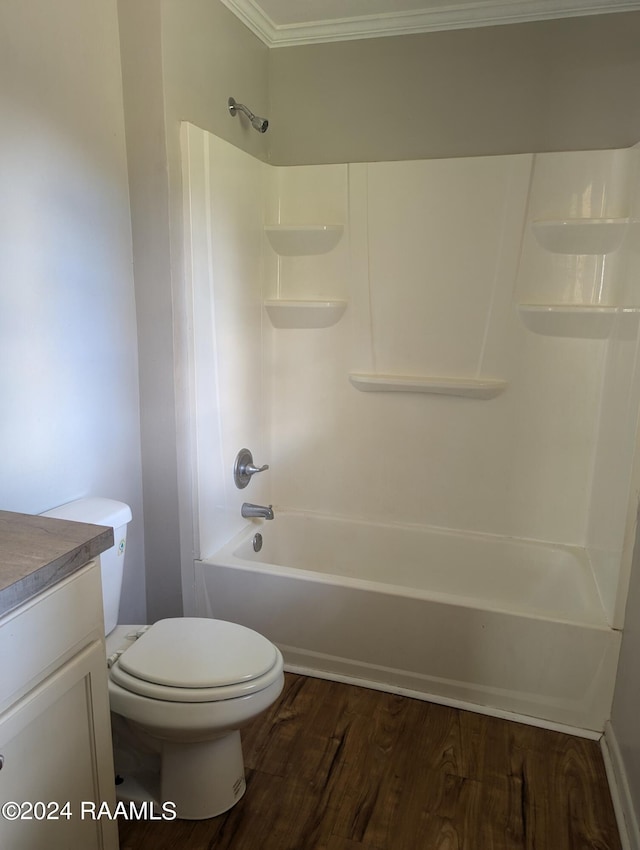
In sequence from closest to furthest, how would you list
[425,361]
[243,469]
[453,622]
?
[453,622], [243,469], [425,361]

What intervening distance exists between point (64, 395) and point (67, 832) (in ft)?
3.51

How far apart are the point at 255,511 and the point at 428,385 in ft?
2.91

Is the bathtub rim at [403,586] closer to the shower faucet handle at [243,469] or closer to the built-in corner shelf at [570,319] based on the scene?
the shower faucet handle at [243,469]

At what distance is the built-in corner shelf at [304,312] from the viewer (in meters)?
2.54

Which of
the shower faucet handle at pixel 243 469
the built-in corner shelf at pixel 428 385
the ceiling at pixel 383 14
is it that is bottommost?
the shower faucet handle at pixel 243 469

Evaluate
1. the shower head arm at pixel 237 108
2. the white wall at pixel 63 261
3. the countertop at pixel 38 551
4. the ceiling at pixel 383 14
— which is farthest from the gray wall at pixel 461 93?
the countertop at pixel 38 551

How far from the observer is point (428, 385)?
247cm

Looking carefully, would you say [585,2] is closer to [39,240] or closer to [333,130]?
[333,130]

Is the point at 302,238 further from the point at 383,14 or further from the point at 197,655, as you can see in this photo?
the point at 197,655

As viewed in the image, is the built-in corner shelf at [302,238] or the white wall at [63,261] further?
the built-in corner shelf at [302,238]

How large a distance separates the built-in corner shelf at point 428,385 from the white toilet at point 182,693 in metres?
1.22

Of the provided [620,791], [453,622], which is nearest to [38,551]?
[453,622]

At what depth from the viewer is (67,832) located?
120 centimetres

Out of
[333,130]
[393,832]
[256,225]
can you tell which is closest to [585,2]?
[333,130]
